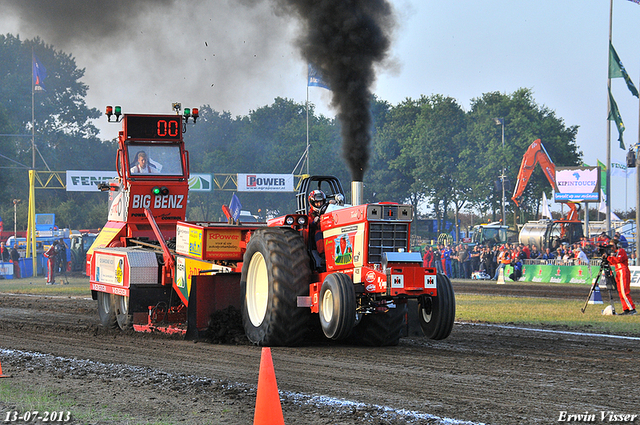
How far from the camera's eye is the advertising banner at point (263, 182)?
48.6 metres

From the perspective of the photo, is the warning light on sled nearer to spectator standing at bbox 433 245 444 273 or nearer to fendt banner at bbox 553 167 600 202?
spectator standing at bbox 433 245 444 273

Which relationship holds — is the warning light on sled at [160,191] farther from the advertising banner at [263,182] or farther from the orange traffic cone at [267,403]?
the advertising banner at [263,182]

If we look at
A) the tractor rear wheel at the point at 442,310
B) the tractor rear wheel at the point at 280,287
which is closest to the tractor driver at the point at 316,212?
the tractor rear wheel at the point at 280,287

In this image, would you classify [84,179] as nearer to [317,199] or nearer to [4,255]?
[4,255]

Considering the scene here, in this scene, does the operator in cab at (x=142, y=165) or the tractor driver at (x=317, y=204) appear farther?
the operator in cab at (x=142, y=165)

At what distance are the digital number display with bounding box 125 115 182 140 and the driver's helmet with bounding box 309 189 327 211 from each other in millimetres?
4301

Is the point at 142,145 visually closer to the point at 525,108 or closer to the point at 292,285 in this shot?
the point at 292,285

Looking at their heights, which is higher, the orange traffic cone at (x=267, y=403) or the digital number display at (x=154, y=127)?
the digital number display at (x=154, y=127)

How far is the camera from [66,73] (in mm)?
75625

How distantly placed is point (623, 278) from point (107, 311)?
10.7 m

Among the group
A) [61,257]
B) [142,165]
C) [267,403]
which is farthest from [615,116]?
[267,403]

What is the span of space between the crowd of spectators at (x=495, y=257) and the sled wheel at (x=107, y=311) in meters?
19.3

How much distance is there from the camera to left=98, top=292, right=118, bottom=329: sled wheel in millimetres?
13131

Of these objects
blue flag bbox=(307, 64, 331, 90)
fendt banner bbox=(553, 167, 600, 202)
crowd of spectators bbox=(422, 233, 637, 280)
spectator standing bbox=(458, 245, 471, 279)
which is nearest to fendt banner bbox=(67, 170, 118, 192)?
crowd of spectators bbox=(422, 233, 637, 280)
